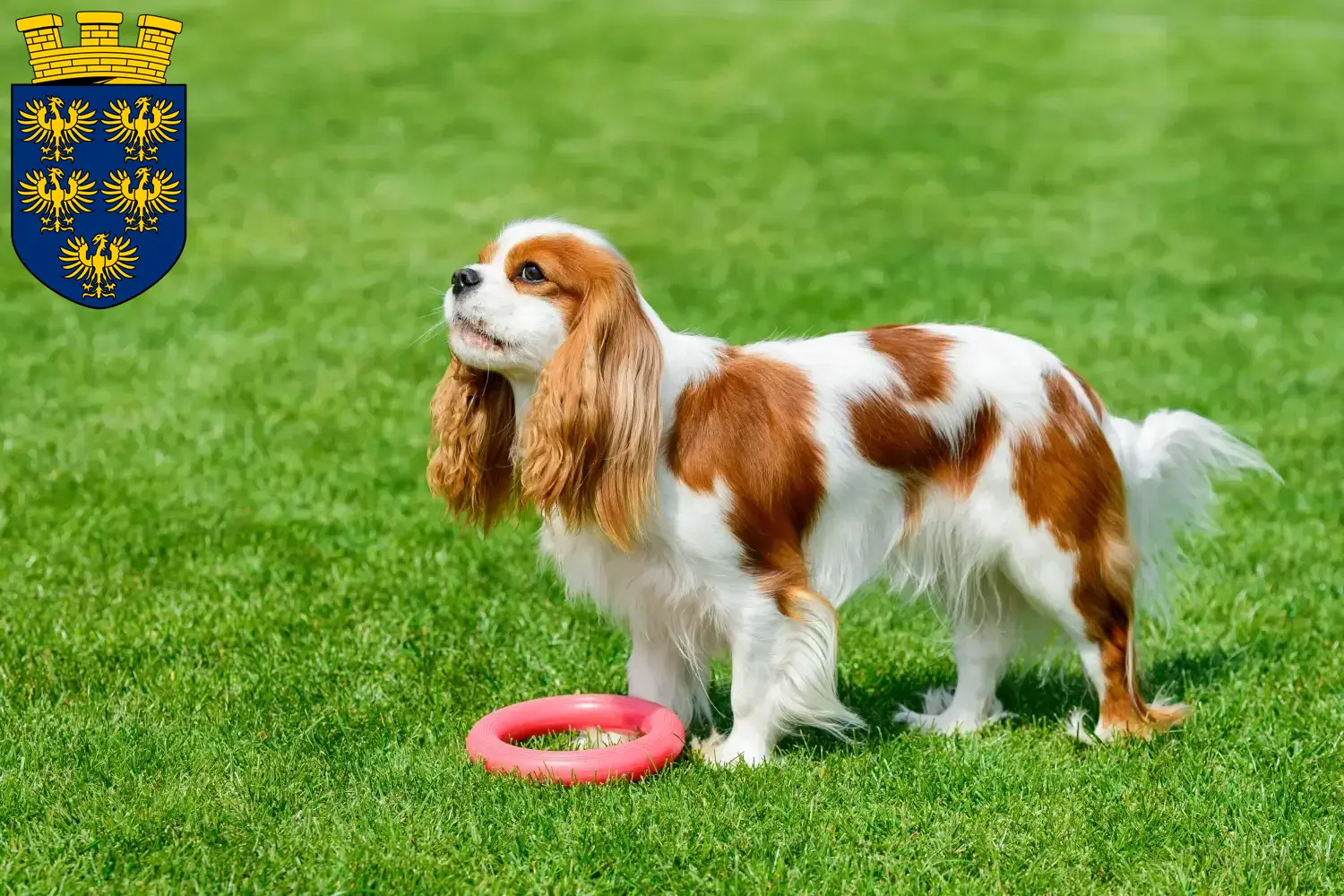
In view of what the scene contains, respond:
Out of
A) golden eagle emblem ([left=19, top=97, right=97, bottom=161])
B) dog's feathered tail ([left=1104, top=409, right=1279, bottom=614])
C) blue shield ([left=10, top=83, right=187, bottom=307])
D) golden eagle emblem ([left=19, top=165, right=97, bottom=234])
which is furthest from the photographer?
golden eagle emblem ([left=19, top=97, right=97, bottom=161])

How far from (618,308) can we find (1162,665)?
286 centimetres

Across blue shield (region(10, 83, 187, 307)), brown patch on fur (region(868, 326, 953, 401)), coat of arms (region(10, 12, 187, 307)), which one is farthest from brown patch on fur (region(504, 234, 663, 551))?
blue shield (region(10, 83, 187, 307))

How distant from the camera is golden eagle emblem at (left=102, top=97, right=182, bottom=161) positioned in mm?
10656

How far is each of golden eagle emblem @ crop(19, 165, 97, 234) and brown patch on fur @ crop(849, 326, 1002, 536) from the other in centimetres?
744

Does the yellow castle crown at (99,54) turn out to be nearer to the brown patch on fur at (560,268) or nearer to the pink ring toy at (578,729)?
the brown patch on fur at (560,268)

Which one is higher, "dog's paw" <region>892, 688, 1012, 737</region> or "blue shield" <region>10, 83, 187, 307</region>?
"blue shield" <region>10, 83, 187, 307</region>

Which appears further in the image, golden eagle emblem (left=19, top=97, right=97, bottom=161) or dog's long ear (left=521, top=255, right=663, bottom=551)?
golden eagle emblem (left=19, top=97, right=97, bottom=161)

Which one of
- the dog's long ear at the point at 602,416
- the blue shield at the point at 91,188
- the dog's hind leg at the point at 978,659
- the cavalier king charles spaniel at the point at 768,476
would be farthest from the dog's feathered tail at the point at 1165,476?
the blue shield at the point at 91,188

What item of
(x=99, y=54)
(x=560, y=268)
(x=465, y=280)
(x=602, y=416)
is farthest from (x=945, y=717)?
(x=99, y=54)

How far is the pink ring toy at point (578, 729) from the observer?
5.05 metres

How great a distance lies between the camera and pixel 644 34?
2189cm

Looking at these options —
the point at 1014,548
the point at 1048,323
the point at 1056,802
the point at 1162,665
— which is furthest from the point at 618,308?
the point at 1048,323

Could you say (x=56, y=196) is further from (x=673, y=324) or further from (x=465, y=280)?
(x=465, y=280)

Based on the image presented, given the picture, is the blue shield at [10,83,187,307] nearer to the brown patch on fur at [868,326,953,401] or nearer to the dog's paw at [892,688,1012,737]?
the brown patch on fur at [868,326,953,401]
